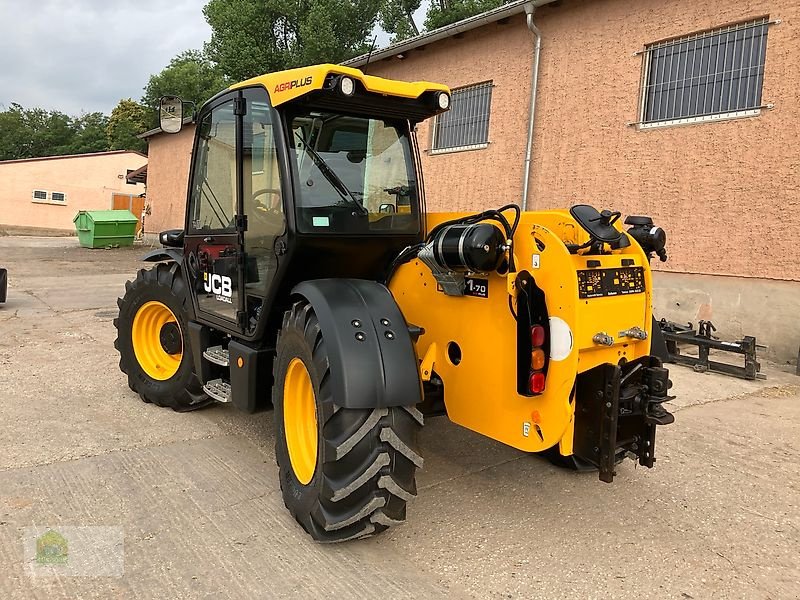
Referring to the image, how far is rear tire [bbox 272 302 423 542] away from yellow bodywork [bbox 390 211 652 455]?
0.41m

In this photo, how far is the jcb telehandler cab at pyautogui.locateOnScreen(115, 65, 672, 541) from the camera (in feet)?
9.12

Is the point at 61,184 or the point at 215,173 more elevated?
the point at 61,184

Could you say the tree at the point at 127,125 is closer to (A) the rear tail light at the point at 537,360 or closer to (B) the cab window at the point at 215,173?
(B) the cab window at the point at 215,173

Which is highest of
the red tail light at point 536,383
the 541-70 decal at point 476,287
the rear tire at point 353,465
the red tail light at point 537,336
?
the 541-70 decal at point 476,287

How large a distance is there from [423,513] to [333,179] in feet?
6.14

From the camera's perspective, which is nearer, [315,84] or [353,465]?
[353,465]

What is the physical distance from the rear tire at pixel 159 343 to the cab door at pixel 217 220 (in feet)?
Answer: 1.13

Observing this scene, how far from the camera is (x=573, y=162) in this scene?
952 centimetres

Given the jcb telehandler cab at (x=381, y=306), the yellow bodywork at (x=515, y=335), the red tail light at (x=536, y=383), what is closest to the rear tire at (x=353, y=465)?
the jcb telehandler cab at (x=381, y=306)

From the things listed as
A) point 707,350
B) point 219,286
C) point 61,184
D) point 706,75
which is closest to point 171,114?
point 219,286

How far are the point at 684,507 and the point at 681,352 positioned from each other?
4726 millimetres

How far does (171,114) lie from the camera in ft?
13.0

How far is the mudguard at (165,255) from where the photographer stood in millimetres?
4770

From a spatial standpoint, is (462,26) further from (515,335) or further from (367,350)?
(367,350)
